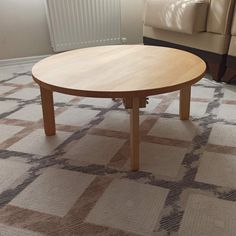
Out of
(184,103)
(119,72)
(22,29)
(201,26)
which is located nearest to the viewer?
(119,72)

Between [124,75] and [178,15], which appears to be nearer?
[124,75]

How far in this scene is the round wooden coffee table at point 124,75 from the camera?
114 cm

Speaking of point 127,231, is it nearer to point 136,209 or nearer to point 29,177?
point 136,209

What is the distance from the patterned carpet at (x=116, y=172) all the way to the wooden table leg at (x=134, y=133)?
5 centimetres

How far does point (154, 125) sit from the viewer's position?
1.62 meters

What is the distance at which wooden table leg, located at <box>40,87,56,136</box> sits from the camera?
4.75ft

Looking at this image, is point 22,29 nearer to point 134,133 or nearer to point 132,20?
point 132,20

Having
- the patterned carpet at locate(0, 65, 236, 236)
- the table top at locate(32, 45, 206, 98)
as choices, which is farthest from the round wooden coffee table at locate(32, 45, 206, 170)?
the patterned carpet at locate(0, 65, 236, 236)

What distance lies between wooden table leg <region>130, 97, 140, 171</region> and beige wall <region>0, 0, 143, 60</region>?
198 cm

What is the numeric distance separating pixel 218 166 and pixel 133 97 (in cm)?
45

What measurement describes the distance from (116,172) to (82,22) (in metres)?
1.97

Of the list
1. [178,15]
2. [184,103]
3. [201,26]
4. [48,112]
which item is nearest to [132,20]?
[178,15]

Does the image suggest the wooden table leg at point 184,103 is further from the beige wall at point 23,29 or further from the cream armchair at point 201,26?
the beige wall at point 23,29

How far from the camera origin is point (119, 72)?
4.30 ft
